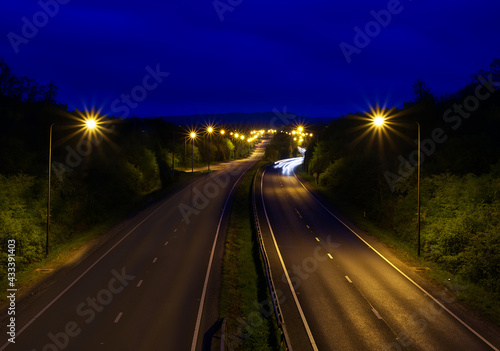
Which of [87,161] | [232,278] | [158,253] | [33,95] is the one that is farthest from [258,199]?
[33,95]

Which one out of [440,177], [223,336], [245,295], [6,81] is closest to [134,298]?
[245,295]

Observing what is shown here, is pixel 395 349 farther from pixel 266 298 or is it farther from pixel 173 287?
pixel 173 287

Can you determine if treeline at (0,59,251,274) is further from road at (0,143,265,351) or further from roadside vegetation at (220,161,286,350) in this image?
roadside vegetation at (220,161,286,350)

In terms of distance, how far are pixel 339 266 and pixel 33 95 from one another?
5999 cm

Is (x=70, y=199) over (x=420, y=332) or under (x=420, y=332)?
over

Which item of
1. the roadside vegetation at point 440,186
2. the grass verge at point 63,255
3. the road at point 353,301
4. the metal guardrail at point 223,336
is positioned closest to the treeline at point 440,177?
the roadside vegetation at point 440,186

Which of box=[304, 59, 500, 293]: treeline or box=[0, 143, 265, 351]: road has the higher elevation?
box=[304, 59, 500, 293]: treeline

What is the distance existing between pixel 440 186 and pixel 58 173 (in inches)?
1224

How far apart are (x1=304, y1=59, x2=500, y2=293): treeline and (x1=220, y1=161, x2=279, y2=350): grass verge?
36.0 ft

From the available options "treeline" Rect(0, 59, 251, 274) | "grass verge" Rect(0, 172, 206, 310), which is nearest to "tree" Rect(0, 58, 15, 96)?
"treeline" Rect(0, 59, 251, 274)

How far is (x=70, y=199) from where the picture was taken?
115 feet

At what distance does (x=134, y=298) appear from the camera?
18.1 m

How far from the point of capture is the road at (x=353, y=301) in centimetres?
1424

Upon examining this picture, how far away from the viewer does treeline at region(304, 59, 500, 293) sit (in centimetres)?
2261
